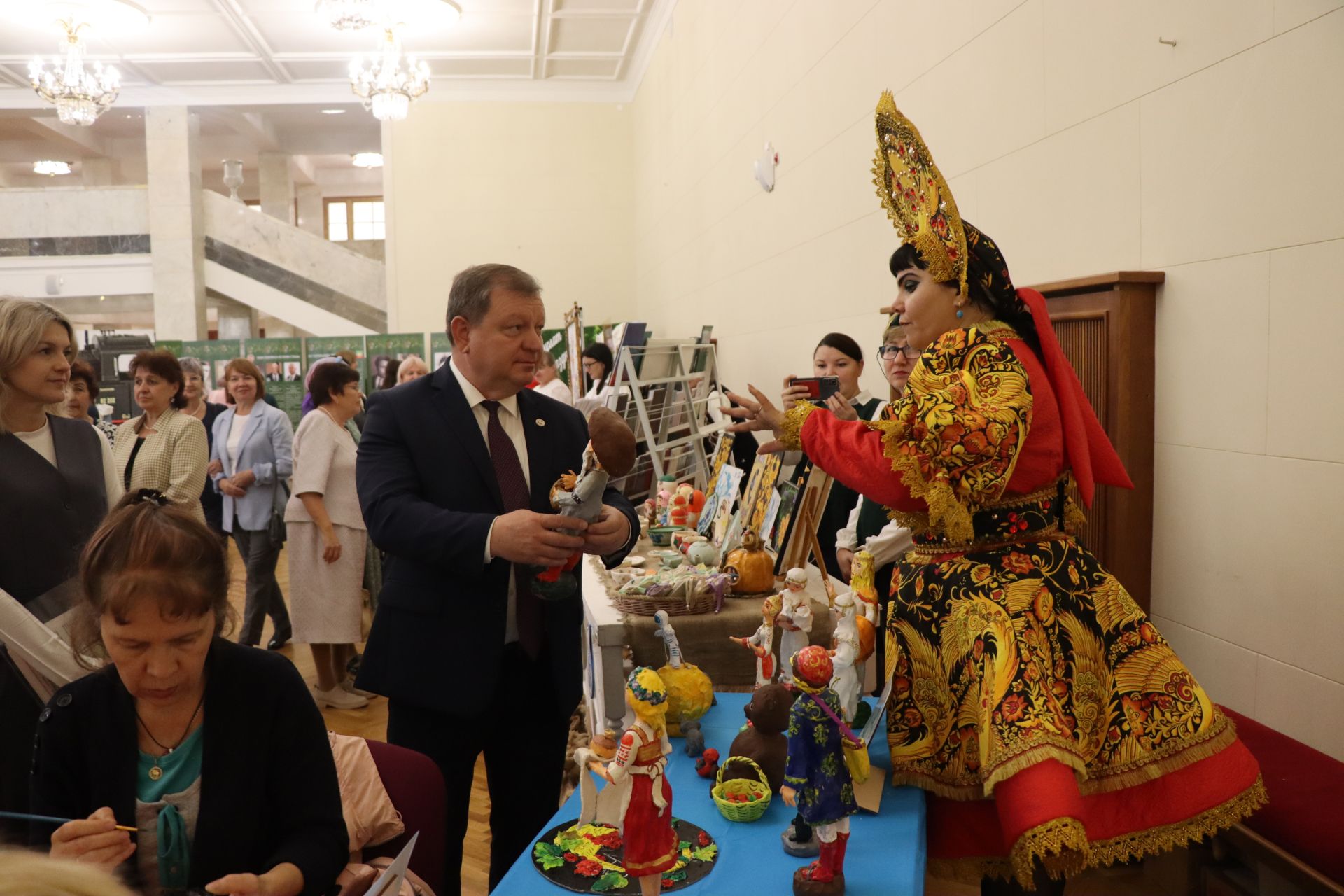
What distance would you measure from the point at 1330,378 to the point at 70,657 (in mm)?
2456

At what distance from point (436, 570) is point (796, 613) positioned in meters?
0.74

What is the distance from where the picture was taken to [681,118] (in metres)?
7.69

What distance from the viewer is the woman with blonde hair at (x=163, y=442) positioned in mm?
3861

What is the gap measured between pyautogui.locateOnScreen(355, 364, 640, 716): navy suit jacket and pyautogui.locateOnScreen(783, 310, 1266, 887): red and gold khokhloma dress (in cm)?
67

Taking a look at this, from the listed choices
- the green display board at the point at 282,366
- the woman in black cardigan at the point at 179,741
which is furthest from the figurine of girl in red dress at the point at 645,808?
the green display board at the point at 282,366

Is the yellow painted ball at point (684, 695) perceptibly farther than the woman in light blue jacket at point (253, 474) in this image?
No

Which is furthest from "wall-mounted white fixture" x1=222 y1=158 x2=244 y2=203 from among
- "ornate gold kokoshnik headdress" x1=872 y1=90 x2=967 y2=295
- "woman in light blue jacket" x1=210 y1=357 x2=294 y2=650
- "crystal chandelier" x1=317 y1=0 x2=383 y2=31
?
"ornate gold kokoshnik headdress" x1=872 y1=90 x2=967 y2=295

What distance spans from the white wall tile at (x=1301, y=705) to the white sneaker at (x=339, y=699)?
3754 millimetres

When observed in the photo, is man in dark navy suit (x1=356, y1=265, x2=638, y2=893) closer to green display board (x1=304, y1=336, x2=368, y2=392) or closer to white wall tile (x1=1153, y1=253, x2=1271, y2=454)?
white wall tile (x1=1153, y1=253, x2=1271, y2=454)

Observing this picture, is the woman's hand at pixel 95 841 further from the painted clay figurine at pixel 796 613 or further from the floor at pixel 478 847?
the painted clay figurine at pixel 796 613

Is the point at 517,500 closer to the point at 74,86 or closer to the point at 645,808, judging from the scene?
the point at 645,808

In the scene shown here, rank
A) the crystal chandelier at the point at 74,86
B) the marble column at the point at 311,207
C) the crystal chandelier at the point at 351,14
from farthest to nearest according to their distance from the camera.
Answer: the marble column at the point at 311,207
the crystal chandelier at the point at 74,86
the crystal chandelier at the point at 351,14

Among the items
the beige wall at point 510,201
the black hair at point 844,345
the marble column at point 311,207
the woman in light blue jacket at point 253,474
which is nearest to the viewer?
the black hair at point 844,345

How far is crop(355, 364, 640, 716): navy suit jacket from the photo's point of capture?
1921mm
